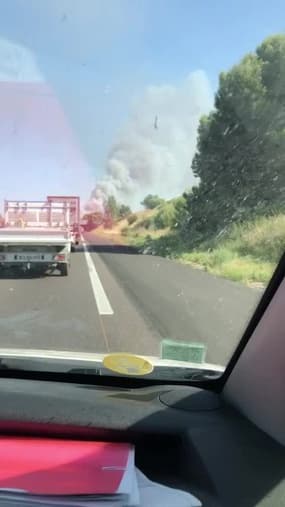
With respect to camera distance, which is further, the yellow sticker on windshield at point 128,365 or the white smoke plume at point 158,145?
the white smoke plume at point 158,145

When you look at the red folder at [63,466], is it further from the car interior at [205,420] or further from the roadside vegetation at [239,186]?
the roadside vegetation at [239,186]

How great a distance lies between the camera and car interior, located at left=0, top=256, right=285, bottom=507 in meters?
2.69

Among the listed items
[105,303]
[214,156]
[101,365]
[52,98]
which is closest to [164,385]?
[101,365]

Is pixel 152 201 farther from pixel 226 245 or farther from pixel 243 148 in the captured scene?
pixel 243 148

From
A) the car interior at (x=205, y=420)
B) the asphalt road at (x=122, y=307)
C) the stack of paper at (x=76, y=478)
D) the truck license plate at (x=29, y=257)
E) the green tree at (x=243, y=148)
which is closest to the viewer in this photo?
the stack of paper at (x=76, y=478)

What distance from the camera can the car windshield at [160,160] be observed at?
149 inches

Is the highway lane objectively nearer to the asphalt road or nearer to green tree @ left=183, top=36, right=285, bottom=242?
the asphalt road

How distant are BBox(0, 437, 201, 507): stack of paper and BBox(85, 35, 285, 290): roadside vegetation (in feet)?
4.31

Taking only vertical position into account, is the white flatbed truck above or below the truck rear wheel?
above

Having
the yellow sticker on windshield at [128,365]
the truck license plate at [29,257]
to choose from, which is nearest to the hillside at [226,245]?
the yellow sticker on windshield at [128,365]

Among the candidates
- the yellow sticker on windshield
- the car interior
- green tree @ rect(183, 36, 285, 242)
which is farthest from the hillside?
the yellow sticker on windshield

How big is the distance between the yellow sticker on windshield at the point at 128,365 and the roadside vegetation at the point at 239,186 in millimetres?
878

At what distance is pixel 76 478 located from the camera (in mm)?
2609

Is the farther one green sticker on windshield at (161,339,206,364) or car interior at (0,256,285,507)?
green sticker on windshield at (161,339,206,364)
